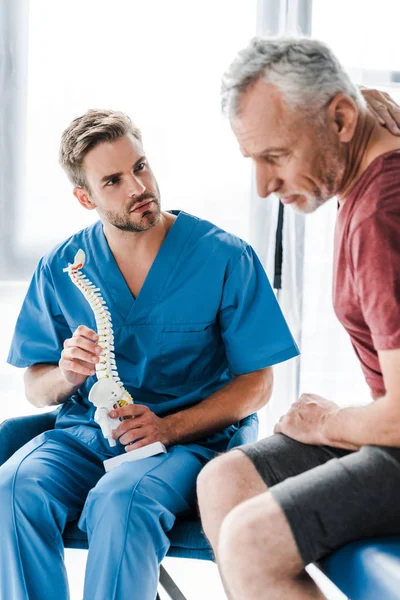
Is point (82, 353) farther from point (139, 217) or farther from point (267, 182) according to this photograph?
point (267, 182)

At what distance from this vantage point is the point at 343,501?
3.77 ft

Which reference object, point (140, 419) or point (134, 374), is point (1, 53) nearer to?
point (134, 374)

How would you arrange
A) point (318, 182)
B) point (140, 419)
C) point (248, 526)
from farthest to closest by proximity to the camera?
1. point (140, 419)
2. point (318, 182)
3. point (248, 526)

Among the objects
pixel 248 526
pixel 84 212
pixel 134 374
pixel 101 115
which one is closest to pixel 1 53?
pixel 84 212

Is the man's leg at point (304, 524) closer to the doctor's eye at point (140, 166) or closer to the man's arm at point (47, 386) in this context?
the man's arm at point (47, 386)

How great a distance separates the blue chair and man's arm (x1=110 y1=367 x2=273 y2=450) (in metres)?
0.05

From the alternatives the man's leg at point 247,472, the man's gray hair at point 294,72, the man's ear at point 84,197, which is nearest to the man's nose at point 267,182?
the man's gray hair at point 294,72

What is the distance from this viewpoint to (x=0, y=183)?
240 cm

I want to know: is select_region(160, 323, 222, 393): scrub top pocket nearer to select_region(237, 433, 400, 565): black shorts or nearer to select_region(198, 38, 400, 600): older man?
select_region(198, 38, 400, 600): older man

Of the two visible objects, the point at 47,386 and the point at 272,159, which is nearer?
the point at 272,159

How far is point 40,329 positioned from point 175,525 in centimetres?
A: 65

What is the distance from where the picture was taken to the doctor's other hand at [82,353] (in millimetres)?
1639

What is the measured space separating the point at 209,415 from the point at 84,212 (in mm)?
1029

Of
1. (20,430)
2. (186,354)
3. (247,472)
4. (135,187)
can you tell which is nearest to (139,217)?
(135,187)
